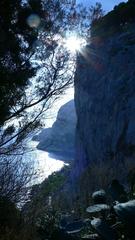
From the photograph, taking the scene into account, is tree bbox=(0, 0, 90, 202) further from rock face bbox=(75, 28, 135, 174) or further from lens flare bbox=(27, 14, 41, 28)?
rock face bbox=(75, 28, 135, 174)

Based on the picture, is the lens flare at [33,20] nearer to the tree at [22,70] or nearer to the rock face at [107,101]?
the tree at [22,70]

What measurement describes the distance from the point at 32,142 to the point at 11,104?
1.53 meters

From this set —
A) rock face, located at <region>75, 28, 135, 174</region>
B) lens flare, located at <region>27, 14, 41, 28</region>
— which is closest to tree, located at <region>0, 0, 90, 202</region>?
lens flare, located at <region>27, 14, 41, 28</region>

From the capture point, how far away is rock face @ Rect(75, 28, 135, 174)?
22281 mm

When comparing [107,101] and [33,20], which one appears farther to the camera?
[107,101]

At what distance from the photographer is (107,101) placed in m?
24.8

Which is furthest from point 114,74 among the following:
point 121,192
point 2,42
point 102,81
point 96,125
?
point 121,192

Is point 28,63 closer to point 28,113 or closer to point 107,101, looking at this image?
point 28,113

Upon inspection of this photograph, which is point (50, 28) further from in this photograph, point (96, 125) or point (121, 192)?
point (96, 125)

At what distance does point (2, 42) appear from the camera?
6633mm

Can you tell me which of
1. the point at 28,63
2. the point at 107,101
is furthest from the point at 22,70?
the point at 107,101

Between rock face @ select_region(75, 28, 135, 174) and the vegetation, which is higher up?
rock face @ select_region(75, 28, 135, 174)

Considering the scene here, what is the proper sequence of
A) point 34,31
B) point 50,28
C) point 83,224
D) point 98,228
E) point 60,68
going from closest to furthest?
point 98,228, point 83,224, point 34,31, point 50,28, point 60,68

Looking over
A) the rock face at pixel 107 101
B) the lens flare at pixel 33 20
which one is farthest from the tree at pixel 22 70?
the rock face at pixel 107 101
